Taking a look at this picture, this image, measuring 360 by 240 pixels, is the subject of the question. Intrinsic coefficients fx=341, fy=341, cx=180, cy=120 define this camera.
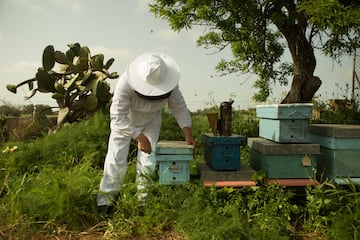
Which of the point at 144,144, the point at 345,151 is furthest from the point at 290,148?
the point at 144,144

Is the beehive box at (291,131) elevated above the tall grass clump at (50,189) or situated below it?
above

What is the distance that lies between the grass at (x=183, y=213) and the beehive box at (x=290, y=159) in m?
0.19

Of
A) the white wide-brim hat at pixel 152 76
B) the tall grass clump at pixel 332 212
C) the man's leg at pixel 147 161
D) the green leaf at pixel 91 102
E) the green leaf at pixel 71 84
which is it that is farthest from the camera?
the green leaf at pixel 71 84

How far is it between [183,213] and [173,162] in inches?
17.5

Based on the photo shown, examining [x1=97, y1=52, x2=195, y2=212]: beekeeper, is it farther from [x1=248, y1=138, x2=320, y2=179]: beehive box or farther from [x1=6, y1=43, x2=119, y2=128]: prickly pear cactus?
[x1=6, y1=43, x2=119, y2=128]: prickly pear cactus

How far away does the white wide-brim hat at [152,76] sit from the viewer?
9.05ft

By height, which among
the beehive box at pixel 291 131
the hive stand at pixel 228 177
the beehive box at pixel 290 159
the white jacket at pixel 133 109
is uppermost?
the white jacket at pixel 133 109

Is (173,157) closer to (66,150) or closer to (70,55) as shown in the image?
(66,150)

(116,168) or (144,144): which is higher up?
(144,144)

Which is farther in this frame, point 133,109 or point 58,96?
point 58,96

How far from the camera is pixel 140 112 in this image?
10.2 ft

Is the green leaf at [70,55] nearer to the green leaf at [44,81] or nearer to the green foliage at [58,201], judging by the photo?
the green leaf at [44,81]

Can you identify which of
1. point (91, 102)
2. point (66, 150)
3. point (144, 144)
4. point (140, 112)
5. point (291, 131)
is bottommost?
point (66, 150)

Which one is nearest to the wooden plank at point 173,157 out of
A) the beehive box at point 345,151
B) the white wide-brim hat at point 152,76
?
the white wide-brim hat at point 152,76
